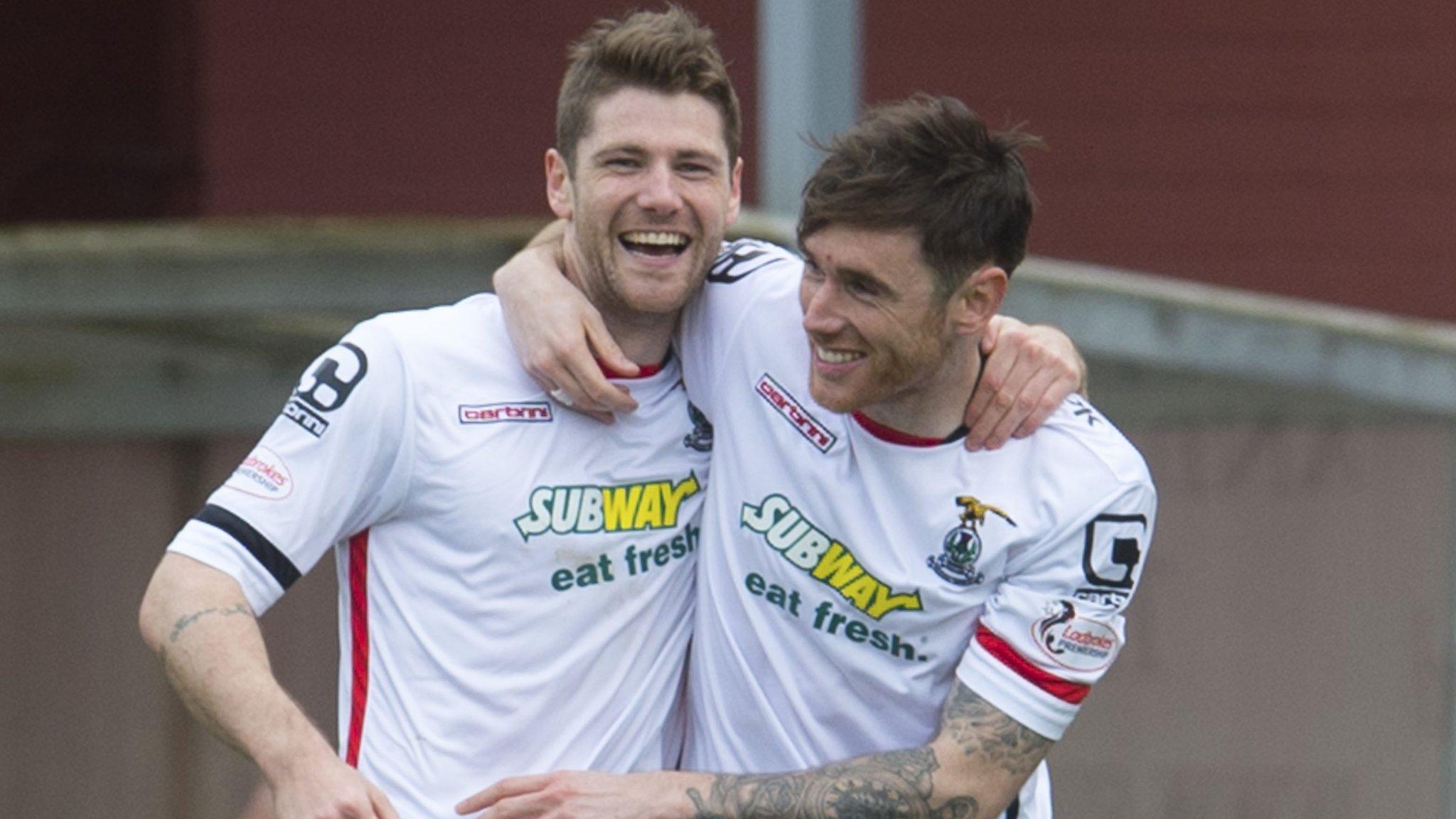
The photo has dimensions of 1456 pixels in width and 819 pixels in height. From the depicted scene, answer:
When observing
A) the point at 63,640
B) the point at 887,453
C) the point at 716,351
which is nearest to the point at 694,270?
the point at 716,351

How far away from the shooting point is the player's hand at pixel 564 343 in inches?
126

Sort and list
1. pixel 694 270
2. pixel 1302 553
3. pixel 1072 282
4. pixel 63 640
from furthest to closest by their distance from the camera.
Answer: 1. pixel 1302 553
2. pixel 63 640
3. pixel 1072 282
4. pixel 694 270

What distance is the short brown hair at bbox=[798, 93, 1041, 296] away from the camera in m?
3.10

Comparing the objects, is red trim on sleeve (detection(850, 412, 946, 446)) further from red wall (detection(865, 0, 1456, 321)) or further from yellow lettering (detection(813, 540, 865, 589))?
red wall (detection(865, 0, 1456, 321))

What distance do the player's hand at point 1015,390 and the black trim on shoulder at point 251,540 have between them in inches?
42.5

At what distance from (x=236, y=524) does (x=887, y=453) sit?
101cm

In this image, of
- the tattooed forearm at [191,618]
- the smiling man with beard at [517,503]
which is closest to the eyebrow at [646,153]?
the smiling man with beard at [517,503]

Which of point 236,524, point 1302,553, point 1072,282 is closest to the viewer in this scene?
point 236,524

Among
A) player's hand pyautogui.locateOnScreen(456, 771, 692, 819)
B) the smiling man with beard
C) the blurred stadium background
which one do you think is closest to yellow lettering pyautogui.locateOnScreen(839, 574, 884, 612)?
the smiling man with beard

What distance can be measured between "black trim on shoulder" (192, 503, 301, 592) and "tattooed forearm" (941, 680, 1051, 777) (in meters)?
1.06

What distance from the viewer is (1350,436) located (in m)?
6.46

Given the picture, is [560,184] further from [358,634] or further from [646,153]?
[358,634]

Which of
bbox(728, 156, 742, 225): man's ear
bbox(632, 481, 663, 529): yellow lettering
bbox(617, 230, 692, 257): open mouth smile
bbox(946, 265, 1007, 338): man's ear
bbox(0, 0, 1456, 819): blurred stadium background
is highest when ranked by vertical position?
bbox(728, 156, 742, 225): man's ear

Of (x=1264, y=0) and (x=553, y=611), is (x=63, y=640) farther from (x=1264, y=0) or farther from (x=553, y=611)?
(x=1264, y=0)
